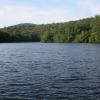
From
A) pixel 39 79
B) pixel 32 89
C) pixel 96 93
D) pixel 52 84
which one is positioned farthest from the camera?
pixel 39 79

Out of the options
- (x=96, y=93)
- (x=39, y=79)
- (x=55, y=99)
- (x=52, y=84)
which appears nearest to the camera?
(x=55, y=99)

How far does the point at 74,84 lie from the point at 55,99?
767 cm

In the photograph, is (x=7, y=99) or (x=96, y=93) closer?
(x=7, y=99)

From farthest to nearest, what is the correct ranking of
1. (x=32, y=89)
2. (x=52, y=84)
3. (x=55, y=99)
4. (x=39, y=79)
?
(x=39, y=79) → (x=52, y=84) → (x=32, y=89) → (x=55, y=99)

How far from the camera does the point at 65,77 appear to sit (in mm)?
41125

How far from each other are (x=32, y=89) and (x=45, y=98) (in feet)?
14.1

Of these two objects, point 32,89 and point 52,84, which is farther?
point 52,84

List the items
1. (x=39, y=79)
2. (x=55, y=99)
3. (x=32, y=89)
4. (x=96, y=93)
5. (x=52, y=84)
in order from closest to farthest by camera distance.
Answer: (x=55, y=99), (x=96, y=93), (x=32, y=89), (x=52, y=84), (x=39, y=79)

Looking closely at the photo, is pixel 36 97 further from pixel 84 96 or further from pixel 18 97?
pixel 84 96

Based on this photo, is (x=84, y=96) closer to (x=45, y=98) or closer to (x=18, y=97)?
(x=45, y=98)

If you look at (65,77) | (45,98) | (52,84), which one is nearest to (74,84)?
(52,84)

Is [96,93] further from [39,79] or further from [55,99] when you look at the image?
[39,79]

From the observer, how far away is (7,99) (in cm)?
2873

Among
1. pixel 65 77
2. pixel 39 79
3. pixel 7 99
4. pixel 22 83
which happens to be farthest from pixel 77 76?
pixel 7 99
